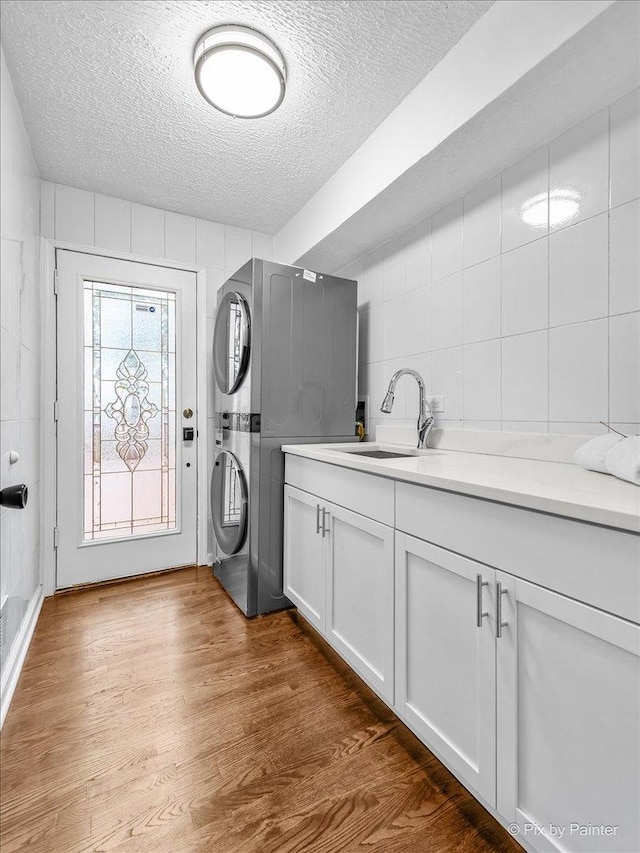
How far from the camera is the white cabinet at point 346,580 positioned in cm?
122

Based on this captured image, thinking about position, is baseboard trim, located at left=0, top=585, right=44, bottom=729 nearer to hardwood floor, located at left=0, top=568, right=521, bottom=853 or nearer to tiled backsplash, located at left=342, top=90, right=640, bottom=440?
hardwood floor, located at left=0, top=568, right=521, bottom=853

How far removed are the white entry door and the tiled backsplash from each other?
151cm

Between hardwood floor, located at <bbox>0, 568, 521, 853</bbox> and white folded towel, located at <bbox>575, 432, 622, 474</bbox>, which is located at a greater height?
white folded towel, located at <bbox>575, 432, 622, 474</bbox>

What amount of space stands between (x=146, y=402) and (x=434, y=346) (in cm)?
177

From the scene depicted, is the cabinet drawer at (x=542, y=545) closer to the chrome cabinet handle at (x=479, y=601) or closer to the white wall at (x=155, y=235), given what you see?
the chrome cabinet handle at (x=479, y=601)

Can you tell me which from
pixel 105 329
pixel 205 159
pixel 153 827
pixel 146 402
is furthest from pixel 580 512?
pixel 105 329

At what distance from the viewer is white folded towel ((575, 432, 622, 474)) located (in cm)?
103

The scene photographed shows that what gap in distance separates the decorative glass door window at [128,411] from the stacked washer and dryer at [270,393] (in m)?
0.51

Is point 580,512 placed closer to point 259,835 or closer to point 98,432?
point 259,835

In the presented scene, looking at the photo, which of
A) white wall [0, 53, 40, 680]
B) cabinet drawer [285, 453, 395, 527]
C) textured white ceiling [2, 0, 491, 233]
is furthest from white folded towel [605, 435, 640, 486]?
white wall [0, 53, 40, 680]

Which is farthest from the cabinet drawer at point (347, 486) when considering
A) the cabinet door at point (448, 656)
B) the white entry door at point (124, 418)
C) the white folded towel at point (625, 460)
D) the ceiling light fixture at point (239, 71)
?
the ceiling light fixture at point (239, 71)

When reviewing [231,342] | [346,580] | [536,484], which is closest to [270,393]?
[231,342]

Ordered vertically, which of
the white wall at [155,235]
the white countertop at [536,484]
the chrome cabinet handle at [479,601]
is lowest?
the chrome cabinet handle at [479,601]

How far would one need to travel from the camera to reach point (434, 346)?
A: 73.9 inches
